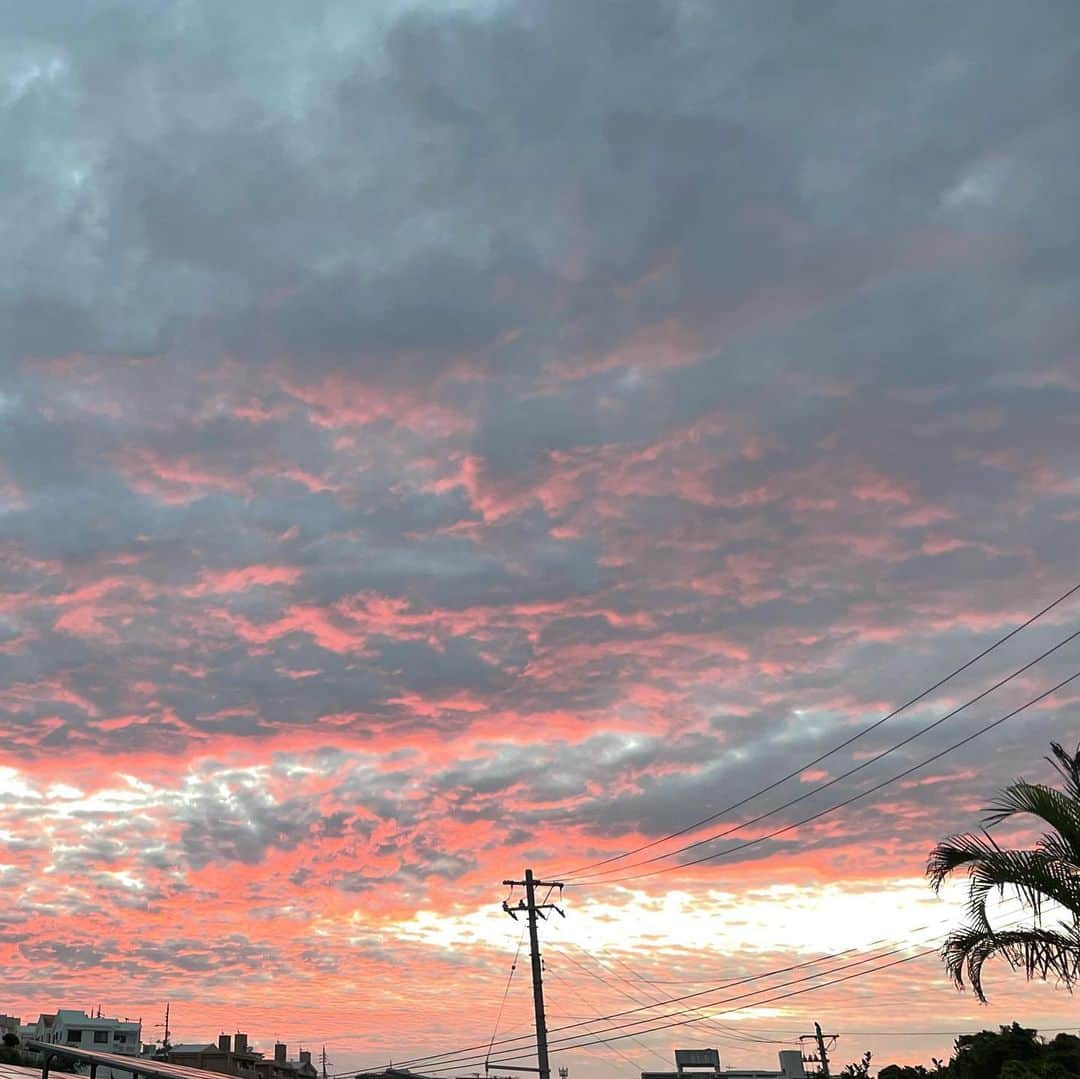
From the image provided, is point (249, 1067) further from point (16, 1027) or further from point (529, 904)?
point (529, 904)

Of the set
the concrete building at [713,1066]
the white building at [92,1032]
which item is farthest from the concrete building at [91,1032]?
the concrete building at [713,1066]

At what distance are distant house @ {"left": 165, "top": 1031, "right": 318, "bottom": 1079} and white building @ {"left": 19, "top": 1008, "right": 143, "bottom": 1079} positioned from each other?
568 centimetres

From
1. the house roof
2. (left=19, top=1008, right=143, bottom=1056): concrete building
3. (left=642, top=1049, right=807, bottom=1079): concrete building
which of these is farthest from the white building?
the house roof

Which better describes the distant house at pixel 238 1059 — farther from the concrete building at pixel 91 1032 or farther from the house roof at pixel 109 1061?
the house roof at pixel 109 1061

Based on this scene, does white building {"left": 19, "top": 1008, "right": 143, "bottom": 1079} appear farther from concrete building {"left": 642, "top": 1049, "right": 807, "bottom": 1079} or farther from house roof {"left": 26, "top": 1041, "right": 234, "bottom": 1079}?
house roof {"left": 26, "top": 1041, "right": 234, "bottom": 1079}

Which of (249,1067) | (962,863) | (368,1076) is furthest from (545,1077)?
(249,1067)

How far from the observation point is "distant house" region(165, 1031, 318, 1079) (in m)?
127

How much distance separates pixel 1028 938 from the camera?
15922 millimetres

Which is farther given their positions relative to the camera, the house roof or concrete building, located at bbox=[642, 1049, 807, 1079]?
concrete building, located at bbox=[642, 1049, 807, 1079]

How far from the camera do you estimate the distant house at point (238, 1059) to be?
12725 centimetres

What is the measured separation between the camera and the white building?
141125 mm

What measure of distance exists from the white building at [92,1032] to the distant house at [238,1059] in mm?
5684

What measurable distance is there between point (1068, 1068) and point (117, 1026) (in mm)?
151817

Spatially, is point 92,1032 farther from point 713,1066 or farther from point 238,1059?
point 713,1066
